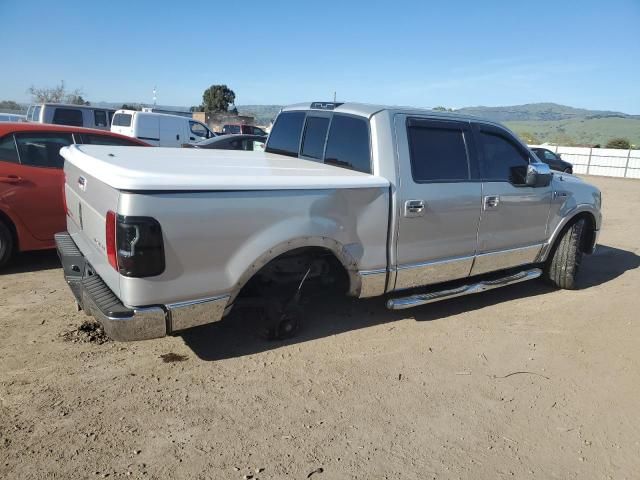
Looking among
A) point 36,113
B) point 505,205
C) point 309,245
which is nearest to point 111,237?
point 309,245

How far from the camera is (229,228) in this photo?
3018 mm

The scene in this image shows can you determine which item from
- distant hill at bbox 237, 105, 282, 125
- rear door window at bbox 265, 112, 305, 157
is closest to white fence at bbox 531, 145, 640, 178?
distant hill at bbox 237, 105, 282, 125

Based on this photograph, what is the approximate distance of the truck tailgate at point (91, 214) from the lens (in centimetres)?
292

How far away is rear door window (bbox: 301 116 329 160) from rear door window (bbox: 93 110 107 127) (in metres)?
14.7

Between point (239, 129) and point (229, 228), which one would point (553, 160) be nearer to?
point (239, 129)

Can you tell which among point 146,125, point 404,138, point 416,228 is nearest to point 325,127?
point 404,138

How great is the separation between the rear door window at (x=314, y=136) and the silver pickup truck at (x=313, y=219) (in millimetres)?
16

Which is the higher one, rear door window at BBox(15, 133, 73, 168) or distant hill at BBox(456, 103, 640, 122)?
distant hill at BBox(456, 103, 640, 122)

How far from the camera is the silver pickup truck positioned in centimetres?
285

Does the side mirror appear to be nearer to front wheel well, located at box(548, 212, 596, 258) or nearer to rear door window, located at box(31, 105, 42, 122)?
front wheel well, located at box(548, 212, 596, 258)

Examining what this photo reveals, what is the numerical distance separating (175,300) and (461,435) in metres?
1.94

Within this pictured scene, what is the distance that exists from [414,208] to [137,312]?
223 cm

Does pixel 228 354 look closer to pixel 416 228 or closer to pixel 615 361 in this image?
pixel 416 228

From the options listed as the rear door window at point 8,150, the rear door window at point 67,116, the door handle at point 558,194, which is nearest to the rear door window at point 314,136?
the door handle at point 558,194
